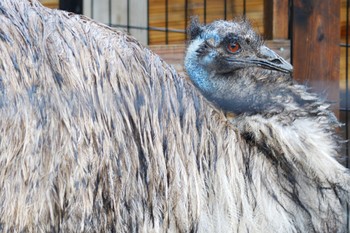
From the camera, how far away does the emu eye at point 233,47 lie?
3.41m

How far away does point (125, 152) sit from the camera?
2699mm

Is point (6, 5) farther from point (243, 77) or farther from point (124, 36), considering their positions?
point (243, 77)

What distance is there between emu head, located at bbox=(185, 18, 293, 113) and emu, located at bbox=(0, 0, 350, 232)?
0.23 m

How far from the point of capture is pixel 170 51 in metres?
4.20

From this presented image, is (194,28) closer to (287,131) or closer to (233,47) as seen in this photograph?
(233,47)

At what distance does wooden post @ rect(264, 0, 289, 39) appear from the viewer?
14.1 ft

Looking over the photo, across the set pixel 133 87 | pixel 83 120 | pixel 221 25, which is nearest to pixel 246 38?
pixel 221 25

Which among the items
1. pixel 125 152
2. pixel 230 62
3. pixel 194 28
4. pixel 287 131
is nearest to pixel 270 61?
pixel 230 62

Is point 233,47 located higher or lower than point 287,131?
higher

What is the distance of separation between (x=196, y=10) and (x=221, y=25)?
6.61 feet

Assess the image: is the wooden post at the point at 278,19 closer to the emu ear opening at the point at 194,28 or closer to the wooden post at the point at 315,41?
the wooden post at the point at 315,41

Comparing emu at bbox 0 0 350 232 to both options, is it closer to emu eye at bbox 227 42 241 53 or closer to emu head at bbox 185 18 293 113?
emu head at bbox 185 18 293 113

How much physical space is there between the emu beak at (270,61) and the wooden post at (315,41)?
0.86 m

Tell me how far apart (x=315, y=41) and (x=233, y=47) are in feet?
3.09
